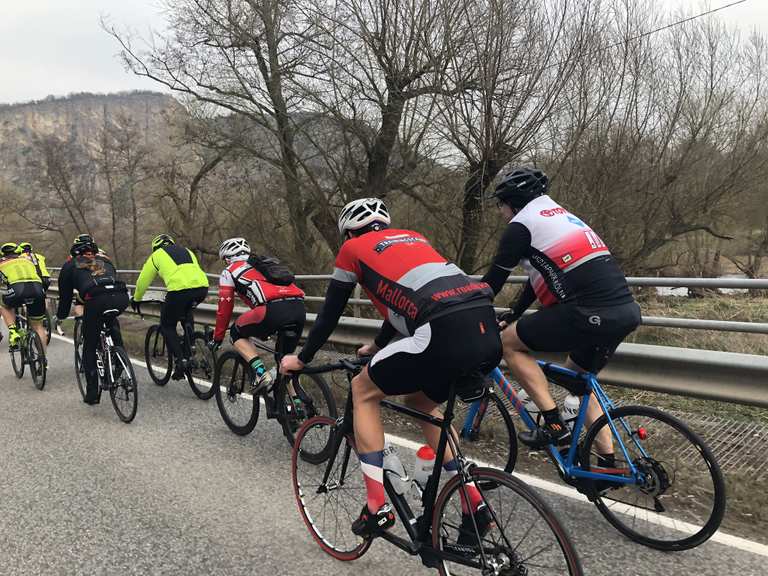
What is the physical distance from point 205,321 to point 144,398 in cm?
233

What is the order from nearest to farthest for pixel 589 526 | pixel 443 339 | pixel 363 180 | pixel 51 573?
pixel 443 339
pixel 51 573
pixel 589 526
pixel 363 180

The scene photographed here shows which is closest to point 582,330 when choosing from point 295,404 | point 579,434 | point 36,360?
point 579,434

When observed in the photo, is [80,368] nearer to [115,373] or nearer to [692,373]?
[115,373]

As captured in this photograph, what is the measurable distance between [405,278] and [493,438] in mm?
2371

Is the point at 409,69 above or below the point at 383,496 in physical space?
above

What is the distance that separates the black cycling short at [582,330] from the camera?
3.01 meters

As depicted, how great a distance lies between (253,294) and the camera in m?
4.84

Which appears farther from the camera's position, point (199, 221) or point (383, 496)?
point (199, 221)

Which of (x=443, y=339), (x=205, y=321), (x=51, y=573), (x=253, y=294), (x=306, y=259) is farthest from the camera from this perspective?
(x=306, y=259)

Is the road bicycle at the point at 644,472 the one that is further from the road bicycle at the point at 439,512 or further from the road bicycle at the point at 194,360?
the road bicycle at the point at 194,360

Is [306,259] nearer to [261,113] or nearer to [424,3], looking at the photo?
[261,113]

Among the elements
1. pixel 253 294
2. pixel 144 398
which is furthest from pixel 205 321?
pixel 253 294

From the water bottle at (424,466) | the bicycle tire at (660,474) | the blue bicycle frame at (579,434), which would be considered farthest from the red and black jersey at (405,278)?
the bicycle tire at (660,474)

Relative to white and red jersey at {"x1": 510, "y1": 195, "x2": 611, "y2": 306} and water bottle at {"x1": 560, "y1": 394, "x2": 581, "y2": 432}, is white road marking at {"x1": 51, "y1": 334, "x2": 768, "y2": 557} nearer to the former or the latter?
water bottle at {"x1": 560, "y1": 394, "x2": 581, "y2": 432}
